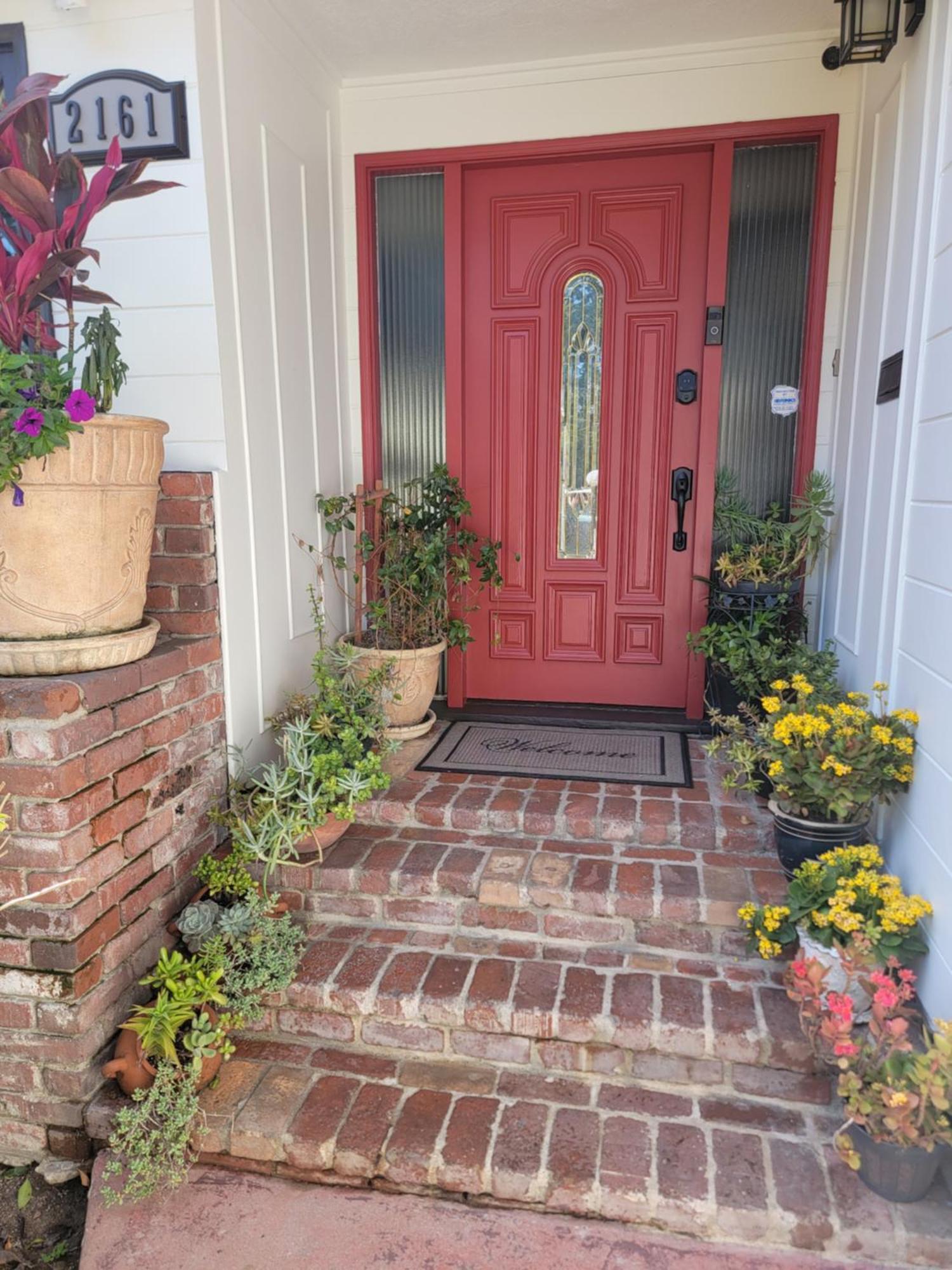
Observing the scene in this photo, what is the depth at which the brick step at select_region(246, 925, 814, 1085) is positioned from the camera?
175 cm

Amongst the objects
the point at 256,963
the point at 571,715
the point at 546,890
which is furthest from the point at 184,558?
the point at 571,715

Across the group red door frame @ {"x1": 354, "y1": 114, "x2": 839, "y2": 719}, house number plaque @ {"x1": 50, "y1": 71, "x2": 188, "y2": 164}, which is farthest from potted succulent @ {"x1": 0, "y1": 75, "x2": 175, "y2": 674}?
red door frame @ {"x1": 354, "y1": 114, "x2": 839, "y2": 719}

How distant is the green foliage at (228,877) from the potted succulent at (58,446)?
609 millimetres

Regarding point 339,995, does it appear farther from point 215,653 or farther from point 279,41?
point 279,41

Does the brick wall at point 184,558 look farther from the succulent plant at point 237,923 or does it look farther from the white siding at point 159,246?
the succulent plant at point 237,923

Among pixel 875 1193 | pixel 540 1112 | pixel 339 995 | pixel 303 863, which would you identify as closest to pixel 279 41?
pixel 303 863

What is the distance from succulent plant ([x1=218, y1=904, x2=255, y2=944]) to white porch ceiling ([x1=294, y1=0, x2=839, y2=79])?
2.71m

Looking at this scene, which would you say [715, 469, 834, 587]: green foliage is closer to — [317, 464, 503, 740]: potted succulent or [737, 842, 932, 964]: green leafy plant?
[317, 464, 503, 740]: potted succulent

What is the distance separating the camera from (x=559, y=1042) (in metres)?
1.80

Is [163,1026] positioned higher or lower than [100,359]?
lower

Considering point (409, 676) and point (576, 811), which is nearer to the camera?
point (576, 811)

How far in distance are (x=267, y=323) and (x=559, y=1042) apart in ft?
7.23

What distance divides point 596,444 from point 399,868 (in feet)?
5.97

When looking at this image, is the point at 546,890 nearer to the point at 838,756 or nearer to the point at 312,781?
the point at 312,781
